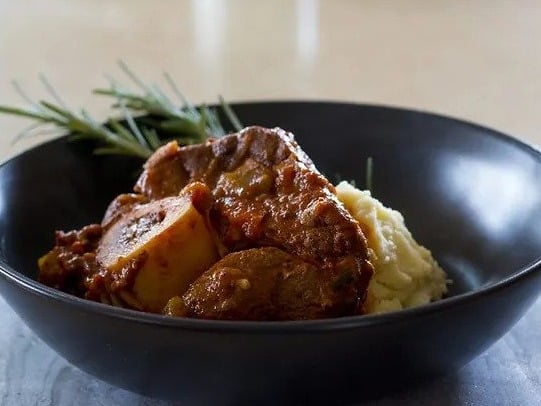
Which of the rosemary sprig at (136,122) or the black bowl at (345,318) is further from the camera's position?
the rosemary sprig at (136,122)

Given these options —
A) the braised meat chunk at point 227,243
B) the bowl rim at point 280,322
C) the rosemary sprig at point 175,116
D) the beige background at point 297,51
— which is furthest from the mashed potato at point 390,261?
the beige background at point 297,51

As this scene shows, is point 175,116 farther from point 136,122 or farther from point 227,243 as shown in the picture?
point 227,243

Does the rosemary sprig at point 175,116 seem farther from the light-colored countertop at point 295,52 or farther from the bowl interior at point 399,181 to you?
the light-colored countertop at point 295,52

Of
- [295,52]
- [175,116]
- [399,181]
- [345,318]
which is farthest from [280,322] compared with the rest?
[295,52]

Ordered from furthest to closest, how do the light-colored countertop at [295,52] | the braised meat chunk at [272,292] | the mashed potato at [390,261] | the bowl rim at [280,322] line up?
1. the light-colored countertop at [295,52]
2. the mashed potato at [390,261]
3. the braised meat chunk at [272,292]
4. the bowl rim at [280,322]

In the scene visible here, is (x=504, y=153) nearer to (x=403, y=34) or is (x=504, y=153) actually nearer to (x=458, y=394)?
(x=458, y=394)

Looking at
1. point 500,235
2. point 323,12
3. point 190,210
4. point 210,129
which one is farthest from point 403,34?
point 190,210

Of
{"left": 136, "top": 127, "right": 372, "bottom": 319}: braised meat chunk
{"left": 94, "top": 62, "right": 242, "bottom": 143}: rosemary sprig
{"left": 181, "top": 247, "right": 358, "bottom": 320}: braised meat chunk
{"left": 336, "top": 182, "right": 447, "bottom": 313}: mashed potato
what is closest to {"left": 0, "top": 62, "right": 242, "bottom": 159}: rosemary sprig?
{"left": 94, "top": 62, "right": 242, "bottom": 143}: rosemary sprig

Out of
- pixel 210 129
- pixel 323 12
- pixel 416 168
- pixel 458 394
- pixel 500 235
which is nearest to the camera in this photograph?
pixel 458 394
